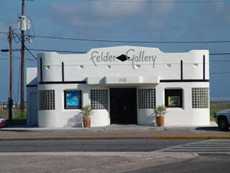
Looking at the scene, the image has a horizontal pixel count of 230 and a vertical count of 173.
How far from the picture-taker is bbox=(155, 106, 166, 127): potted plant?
43188 millimetres

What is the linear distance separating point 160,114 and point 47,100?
7230 mm

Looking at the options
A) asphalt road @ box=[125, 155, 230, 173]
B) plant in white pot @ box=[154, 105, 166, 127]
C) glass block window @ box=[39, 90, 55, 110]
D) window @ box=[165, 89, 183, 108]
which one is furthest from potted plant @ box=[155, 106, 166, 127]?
asphalt road @ box=[125, 155, 230, 173]

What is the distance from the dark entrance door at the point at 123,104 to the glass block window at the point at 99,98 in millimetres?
579

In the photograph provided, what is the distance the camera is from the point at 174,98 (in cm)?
4428

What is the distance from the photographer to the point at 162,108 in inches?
1700

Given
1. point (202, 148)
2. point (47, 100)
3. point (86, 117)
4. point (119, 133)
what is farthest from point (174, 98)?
point (202, 148)

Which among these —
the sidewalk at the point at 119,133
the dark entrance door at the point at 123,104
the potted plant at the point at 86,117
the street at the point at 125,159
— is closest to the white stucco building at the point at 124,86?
the dark entrance door at the point at 123,104

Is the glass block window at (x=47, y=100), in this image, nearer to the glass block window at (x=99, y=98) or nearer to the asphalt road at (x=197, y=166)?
the glass block window at (x=99, y=98)

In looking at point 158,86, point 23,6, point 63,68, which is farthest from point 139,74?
point 23,6

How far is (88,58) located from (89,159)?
23.3 m

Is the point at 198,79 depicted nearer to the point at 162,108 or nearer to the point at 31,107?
the point at 162,108

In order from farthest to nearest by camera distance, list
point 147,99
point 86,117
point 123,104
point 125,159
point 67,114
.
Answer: point 123,104, point 67,114, point 147,99, point 86,117, point 125,159

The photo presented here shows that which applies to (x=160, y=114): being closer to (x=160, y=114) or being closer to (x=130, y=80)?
(x=160, y=114)

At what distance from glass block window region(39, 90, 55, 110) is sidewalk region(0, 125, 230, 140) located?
6.50ft
